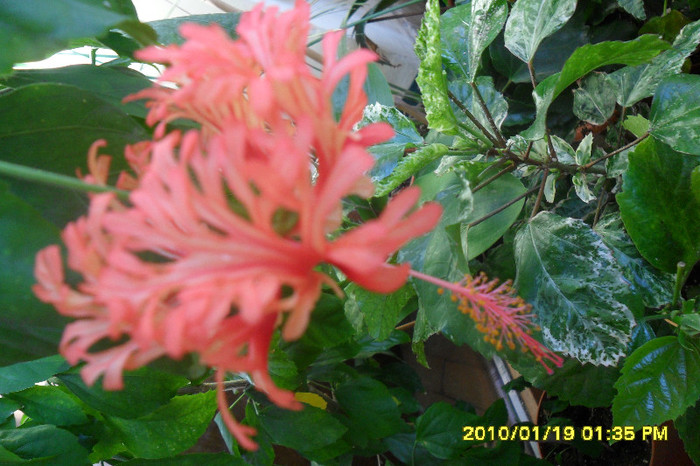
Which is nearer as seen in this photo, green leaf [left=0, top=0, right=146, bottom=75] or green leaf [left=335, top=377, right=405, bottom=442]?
green leaf [left=0, top=0, right=146, bottom=75]

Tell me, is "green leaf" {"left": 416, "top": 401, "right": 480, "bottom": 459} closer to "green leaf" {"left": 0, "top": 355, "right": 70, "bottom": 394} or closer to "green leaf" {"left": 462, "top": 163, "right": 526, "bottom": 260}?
"green leaf" {"left": 462, "top": 163, "right": 526, "bottom": 260}

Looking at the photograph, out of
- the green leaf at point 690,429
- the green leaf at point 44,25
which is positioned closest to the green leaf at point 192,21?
the green leaf at point 44,25

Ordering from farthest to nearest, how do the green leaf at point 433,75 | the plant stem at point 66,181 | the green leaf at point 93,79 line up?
the green leaf at point 433,75, the green leaf at point 93,79, the plant stem at point 66,181

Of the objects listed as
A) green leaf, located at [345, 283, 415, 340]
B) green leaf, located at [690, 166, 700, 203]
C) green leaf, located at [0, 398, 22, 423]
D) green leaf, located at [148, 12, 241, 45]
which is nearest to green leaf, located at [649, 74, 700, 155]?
green leaf, located at [690, 166, 700, 203]

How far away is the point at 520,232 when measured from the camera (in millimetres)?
676

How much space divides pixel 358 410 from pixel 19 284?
659 millimetres

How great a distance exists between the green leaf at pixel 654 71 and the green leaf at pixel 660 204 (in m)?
0.11

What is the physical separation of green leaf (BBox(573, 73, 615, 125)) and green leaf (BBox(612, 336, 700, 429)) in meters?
0.34

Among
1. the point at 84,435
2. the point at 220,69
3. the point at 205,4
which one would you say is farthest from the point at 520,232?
the point at 205,4

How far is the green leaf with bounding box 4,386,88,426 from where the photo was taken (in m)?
0.66

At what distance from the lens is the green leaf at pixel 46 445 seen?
560 millimetres

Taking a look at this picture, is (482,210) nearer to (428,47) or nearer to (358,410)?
(428,47)

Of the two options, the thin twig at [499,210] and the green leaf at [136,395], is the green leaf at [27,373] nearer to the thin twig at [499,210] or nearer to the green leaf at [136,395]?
the green leaf at [136,395]

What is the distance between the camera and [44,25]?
0.31m
